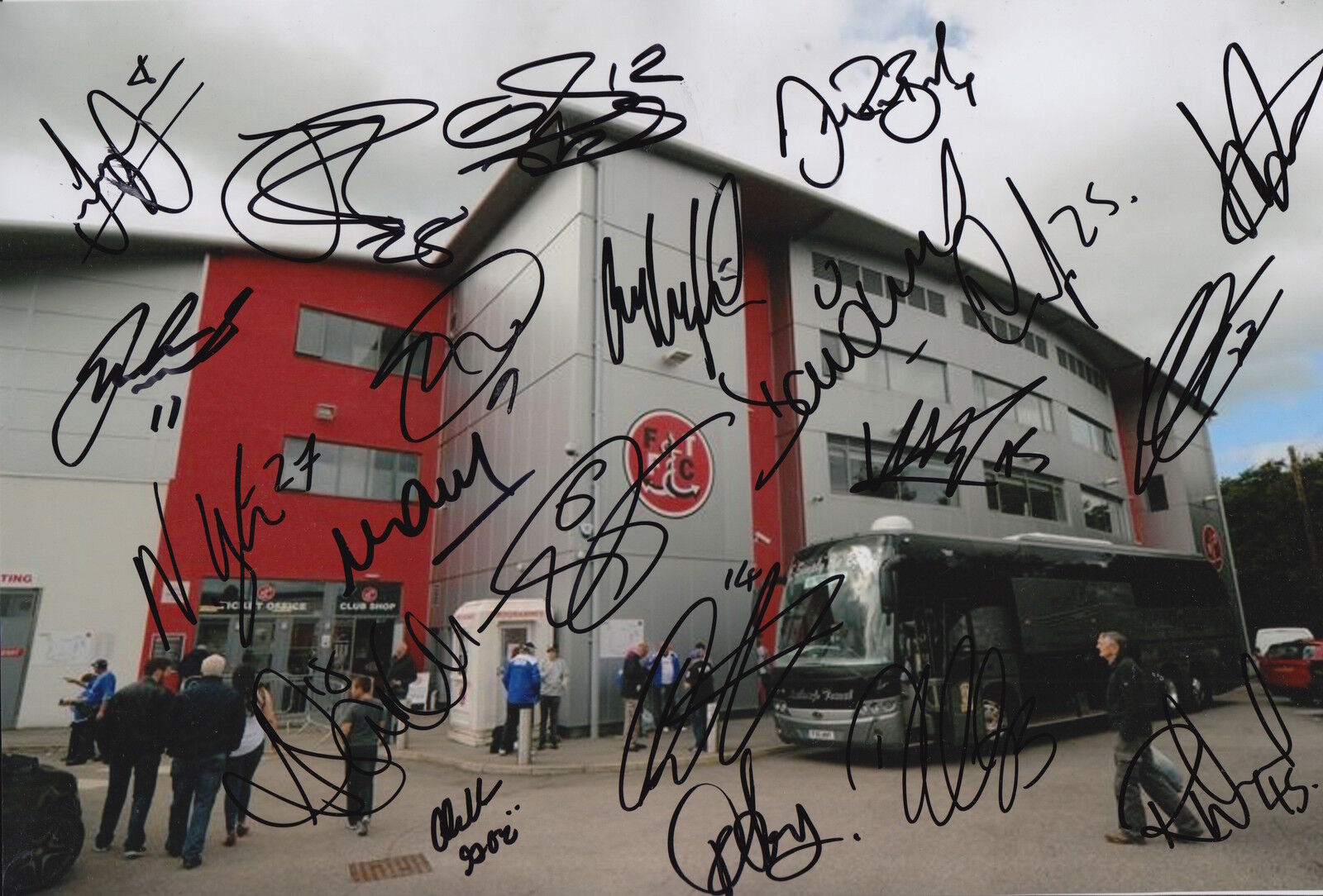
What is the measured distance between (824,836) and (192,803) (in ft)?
10.2

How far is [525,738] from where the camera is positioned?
5.56 m

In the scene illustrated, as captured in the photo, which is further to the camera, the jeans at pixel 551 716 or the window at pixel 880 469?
the jeans at pixel 551 716

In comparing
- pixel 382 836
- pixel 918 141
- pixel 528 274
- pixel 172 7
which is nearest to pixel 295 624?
pixel 382 836

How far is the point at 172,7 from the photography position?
8.88ft

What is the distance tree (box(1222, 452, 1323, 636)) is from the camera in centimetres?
272
